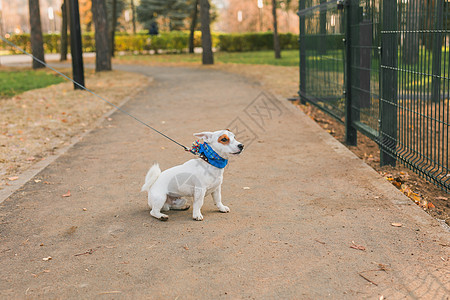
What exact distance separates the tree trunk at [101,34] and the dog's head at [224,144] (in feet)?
60.0

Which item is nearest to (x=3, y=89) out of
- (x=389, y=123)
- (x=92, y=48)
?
(x=389, y=123)

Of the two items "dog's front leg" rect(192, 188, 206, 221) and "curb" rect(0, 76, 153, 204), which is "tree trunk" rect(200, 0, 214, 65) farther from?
"dog's front leg" rect(192, 188, 206, 221)

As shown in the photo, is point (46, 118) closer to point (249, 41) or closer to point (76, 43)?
point (76, 43)

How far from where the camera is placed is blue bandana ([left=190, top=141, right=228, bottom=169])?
4.95m

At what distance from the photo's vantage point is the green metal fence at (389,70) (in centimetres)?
567

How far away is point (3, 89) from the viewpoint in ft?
57.0

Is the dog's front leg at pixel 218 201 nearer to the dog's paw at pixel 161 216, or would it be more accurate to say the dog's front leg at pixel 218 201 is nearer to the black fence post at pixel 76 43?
the dog's paw at pixel 161 216

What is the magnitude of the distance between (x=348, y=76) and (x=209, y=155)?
4058 millimetres

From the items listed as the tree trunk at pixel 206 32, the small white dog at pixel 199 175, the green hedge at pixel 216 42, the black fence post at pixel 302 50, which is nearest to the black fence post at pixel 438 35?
the small white dog at pixel 199 175

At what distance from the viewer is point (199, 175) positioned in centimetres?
494

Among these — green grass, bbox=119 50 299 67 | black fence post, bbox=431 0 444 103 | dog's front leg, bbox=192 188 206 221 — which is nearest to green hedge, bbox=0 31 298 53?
green grass, bbox=119 50 299 67

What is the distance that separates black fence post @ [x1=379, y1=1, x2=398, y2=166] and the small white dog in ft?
8.70

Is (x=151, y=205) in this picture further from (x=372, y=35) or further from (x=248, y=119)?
(x=248, y=119)

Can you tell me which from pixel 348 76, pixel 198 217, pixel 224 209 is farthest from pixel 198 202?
pixel 348 76
